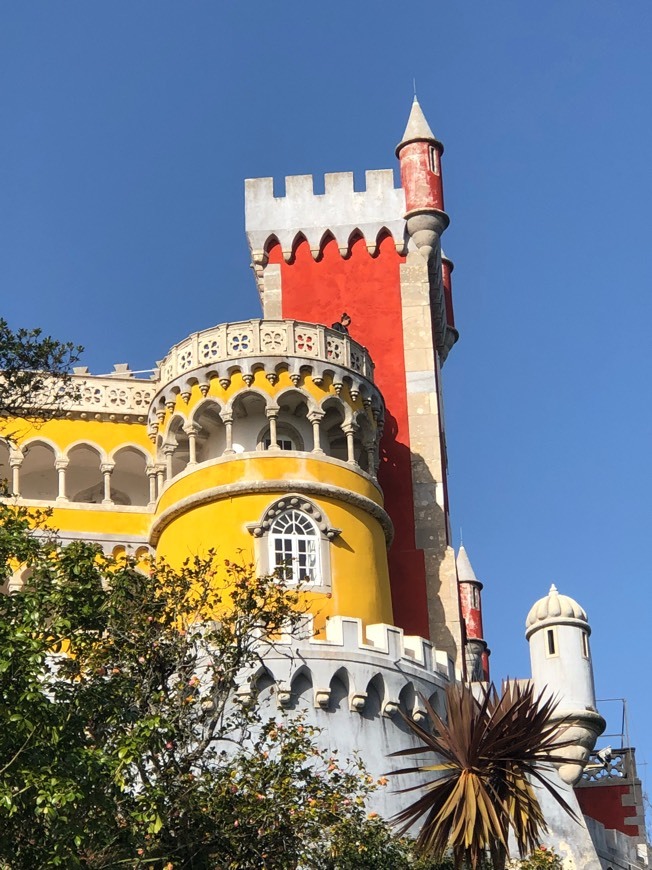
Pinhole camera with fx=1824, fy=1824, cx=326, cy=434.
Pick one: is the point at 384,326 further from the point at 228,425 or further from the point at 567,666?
the point at 567,666

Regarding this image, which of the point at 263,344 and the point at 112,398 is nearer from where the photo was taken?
the point at 263,344

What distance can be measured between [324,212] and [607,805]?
58.9ft

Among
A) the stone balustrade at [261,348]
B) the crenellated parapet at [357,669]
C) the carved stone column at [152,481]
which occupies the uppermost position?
the stone balustrade at [261,348]

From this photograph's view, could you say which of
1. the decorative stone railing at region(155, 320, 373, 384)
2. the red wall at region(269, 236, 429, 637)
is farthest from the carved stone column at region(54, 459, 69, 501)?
the red wall at region(269, 236, 429, 637)

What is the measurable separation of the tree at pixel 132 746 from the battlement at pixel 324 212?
19574 mm

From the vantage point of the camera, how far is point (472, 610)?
61.3m

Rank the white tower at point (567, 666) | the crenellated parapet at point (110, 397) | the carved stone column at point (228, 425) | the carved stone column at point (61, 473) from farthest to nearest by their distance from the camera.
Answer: the crenellated parapet at point (110, 397) < the carved stone column at point (61, 473) < the white tower at point (567, 666) < the carved stone column at point (228, 425)

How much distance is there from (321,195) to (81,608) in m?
25.7

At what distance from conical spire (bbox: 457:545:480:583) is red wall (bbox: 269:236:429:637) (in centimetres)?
1695

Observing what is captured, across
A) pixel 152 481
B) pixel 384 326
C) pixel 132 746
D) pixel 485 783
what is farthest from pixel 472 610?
pixel 132 746

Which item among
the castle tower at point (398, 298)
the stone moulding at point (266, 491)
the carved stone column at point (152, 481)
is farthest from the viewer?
the castle tower at point (398, 298)

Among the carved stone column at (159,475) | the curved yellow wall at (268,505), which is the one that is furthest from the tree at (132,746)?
the carved stone column at (159,475)

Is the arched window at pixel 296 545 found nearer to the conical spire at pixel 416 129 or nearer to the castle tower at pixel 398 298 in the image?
the castle tower at pixel 398 298

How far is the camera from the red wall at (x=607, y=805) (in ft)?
163
